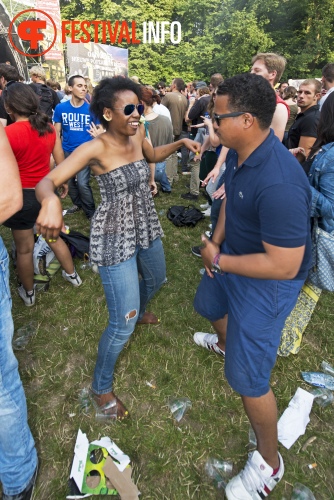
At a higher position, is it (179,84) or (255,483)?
(179,84)

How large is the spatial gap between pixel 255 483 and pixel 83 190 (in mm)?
4512

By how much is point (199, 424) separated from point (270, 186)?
71.5 inches

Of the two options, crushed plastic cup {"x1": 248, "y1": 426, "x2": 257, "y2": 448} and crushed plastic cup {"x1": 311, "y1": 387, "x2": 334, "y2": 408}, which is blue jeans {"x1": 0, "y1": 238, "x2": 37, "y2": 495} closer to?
crushed plastic cup {"x1": 248, "y1": 426, "x2": 257, "y2": 448}

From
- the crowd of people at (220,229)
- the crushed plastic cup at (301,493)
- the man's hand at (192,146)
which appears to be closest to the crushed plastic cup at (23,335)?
the crowd of people at (220,229)

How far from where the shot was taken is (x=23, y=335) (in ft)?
9.76

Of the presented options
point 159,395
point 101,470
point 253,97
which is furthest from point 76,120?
point 101,470

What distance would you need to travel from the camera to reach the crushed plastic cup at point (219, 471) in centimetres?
189

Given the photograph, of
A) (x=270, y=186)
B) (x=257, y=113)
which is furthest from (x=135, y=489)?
(x=257, y=113)

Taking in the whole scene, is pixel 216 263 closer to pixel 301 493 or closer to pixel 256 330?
pixel 256 330

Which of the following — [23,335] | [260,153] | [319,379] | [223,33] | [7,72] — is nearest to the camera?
[260,153]

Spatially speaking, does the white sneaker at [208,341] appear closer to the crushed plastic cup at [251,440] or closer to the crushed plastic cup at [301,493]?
the crushed plastic cup at [251,440]

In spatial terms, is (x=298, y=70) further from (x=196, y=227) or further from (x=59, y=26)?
(x=196, y=227)

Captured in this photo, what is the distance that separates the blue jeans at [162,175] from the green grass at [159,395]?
132 inches

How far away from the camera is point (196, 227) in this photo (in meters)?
5.30
